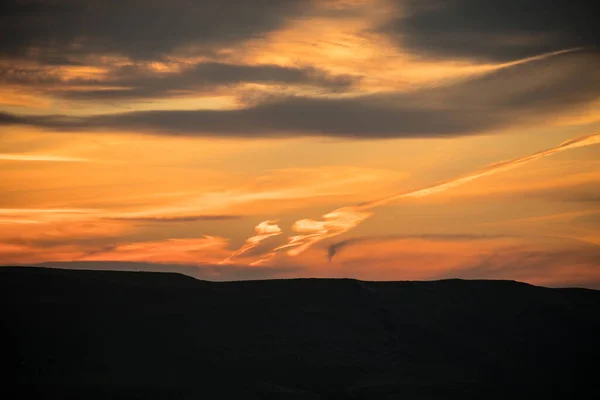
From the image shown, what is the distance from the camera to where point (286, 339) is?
278ft

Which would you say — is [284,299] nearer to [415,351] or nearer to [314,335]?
[314,335]

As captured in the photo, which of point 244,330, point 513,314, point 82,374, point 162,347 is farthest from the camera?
point 513,314

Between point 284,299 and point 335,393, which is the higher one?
point 284,299

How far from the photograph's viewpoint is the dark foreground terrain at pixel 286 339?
241ft

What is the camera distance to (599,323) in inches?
3890

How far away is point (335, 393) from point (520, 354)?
2435 centimetres

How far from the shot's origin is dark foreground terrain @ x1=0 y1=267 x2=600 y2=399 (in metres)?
73.6

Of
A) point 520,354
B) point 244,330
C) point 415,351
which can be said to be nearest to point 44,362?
point 244,330

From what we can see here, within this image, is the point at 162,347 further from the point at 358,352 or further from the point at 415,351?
the point at 415,351

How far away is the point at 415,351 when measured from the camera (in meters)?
86.7

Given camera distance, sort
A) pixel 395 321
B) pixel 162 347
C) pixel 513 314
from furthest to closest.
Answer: pixel 513 314
pixel 395 321
pixel 162 347

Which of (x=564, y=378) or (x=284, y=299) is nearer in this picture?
(x=564, y=378)

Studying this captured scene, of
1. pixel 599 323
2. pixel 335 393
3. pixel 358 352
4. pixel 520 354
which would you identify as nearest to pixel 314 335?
pixel 358 352

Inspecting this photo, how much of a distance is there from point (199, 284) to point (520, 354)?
32.4m
